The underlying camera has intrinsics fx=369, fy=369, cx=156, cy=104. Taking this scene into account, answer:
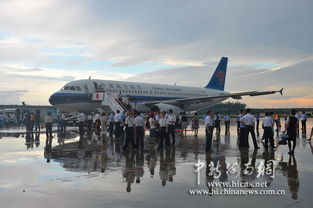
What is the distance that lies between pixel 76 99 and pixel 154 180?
71.9 ft

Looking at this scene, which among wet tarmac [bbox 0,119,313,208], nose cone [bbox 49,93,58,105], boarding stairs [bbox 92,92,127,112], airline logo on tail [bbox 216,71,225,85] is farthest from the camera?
airline logo on tail [bbox 216,71,225,85]

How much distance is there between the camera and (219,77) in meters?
49.3

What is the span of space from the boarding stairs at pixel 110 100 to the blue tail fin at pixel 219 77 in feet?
73.6

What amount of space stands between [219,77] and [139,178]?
42.0m

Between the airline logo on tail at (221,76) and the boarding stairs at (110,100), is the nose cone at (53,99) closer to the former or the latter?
the boarding stairs at (110,100)

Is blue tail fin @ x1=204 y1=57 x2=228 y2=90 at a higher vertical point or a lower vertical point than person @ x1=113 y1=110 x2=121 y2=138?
higher

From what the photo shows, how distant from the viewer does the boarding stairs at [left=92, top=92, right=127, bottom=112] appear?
26.5 meters

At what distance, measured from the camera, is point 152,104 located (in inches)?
1267

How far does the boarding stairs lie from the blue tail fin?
22.4m

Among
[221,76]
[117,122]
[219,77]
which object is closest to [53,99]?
[117,122]

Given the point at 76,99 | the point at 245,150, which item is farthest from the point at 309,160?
the point at 76,99

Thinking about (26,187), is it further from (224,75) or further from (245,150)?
(224,75)

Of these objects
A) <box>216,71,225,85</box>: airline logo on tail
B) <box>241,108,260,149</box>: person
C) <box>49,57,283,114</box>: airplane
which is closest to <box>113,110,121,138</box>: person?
<box>241,108,260,149</box>: person

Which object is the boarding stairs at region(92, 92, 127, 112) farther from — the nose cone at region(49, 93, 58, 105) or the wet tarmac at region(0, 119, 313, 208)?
the wet tarmac at region(0, 119, 313, 208)
